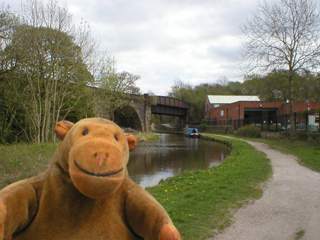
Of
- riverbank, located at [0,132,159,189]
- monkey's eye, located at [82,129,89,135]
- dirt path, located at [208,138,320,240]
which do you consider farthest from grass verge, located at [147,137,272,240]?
riverbank, located at [0,132,159,189]

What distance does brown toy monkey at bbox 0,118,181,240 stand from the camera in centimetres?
158

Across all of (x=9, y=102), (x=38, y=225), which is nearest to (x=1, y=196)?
(x=38, y=225)

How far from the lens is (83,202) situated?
70.6 inches

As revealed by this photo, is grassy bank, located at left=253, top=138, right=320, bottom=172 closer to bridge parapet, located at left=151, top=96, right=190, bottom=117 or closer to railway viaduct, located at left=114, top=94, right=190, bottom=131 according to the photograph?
railway viaduct, located at left=114, top=94, right=190, bottom=131

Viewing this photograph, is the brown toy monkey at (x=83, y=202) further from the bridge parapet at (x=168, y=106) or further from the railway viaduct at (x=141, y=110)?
the bridge parapet at (x=168, y=106)

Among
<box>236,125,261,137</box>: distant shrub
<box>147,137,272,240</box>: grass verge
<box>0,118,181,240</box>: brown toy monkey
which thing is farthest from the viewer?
<box>236,125,261,137</box>: distant shrub

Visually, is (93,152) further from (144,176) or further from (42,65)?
(42,65)

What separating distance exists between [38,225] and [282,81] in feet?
67.4

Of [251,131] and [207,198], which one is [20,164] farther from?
[251,131]

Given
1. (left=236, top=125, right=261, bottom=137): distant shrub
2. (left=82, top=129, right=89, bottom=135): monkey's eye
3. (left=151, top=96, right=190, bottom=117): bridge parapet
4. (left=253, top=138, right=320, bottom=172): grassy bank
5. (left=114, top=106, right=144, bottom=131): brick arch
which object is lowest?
(left=253, top=138, right=320, bottom=172): grassy bank

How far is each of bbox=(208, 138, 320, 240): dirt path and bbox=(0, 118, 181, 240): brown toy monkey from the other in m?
2.46

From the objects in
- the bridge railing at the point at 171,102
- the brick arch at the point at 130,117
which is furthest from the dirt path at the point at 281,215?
the bridge railing at the point at 171,102

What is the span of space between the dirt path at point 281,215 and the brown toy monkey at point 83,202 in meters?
2.46

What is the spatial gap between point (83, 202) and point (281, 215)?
4312mm
